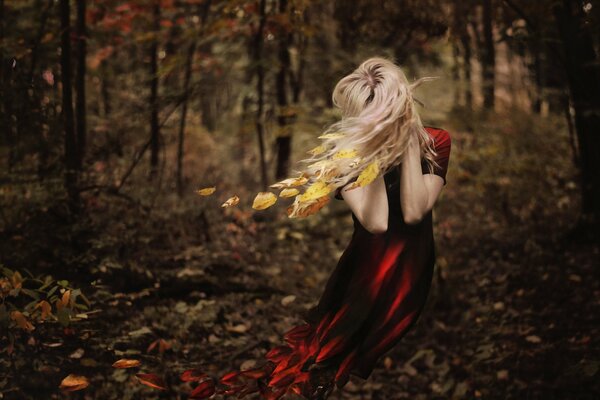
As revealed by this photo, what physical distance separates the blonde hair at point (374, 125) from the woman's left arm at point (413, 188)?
0.13ft

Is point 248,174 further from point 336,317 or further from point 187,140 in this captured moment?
point 336,317

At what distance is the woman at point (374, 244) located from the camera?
200 centimetres

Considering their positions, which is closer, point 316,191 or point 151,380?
point 316,191

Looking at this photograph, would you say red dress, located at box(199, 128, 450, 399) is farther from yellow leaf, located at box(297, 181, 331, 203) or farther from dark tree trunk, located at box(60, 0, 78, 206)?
dark tree trunk, located at box(60, 0, 78, 206)

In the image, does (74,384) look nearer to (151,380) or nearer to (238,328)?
(151,380)

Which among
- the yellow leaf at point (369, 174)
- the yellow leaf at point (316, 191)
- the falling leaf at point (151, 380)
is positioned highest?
the yellow leaf at point (369, 174)

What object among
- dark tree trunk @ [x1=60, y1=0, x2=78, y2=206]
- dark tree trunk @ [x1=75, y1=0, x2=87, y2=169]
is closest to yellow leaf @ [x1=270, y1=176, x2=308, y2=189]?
dark tree trunk @ [x1=60, y1=0, x2=78, y2=206]

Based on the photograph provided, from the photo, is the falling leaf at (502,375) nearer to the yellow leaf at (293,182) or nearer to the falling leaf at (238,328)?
the falling leaf at (238,328)

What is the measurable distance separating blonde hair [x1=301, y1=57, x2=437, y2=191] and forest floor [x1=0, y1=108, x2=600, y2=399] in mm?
2119

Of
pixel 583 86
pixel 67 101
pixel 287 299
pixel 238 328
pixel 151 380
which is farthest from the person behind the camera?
pixel 583 86

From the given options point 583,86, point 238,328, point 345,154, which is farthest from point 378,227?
point 583,86

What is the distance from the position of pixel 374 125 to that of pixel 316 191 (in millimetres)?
370

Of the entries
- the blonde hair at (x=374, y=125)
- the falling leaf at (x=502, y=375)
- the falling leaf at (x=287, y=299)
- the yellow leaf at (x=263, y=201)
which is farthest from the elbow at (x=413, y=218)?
the falling leaf at (x=287, y=299)

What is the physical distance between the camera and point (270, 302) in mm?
6012
